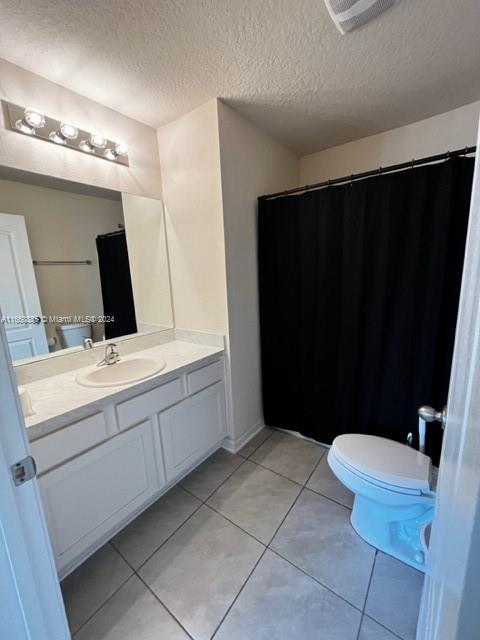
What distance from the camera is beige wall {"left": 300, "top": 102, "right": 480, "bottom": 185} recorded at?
1.76 m

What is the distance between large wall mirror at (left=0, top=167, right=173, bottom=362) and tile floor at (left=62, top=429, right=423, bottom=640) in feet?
3.71

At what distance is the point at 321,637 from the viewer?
100 centimetres

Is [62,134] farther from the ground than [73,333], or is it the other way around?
[62,134]

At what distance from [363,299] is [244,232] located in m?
0.92

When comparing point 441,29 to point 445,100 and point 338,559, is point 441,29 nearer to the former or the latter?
point 445,100

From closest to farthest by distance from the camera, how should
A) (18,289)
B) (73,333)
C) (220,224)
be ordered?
(18,289), (73,333), (220,224)

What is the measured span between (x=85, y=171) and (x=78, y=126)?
8.9 inches

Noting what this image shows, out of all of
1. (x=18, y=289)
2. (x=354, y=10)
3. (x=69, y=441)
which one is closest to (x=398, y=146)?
(x=354, y=10)

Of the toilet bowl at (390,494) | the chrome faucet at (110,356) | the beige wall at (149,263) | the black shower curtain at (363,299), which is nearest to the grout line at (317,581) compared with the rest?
the toilet bowl at (390,494)

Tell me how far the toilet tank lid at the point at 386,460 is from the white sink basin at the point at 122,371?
1.12 meters

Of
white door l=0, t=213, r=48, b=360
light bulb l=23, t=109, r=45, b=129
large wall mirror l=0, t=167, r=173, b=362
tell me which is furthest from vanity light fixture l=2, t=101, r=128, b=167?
white door l=0, t=213, r=48, b=360

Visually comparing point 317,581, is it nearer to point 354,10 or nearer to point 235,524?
point 235,524

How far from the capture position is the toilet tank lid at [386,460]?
1.21 meters

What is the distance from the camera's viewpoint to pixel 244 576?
1.21 metres
